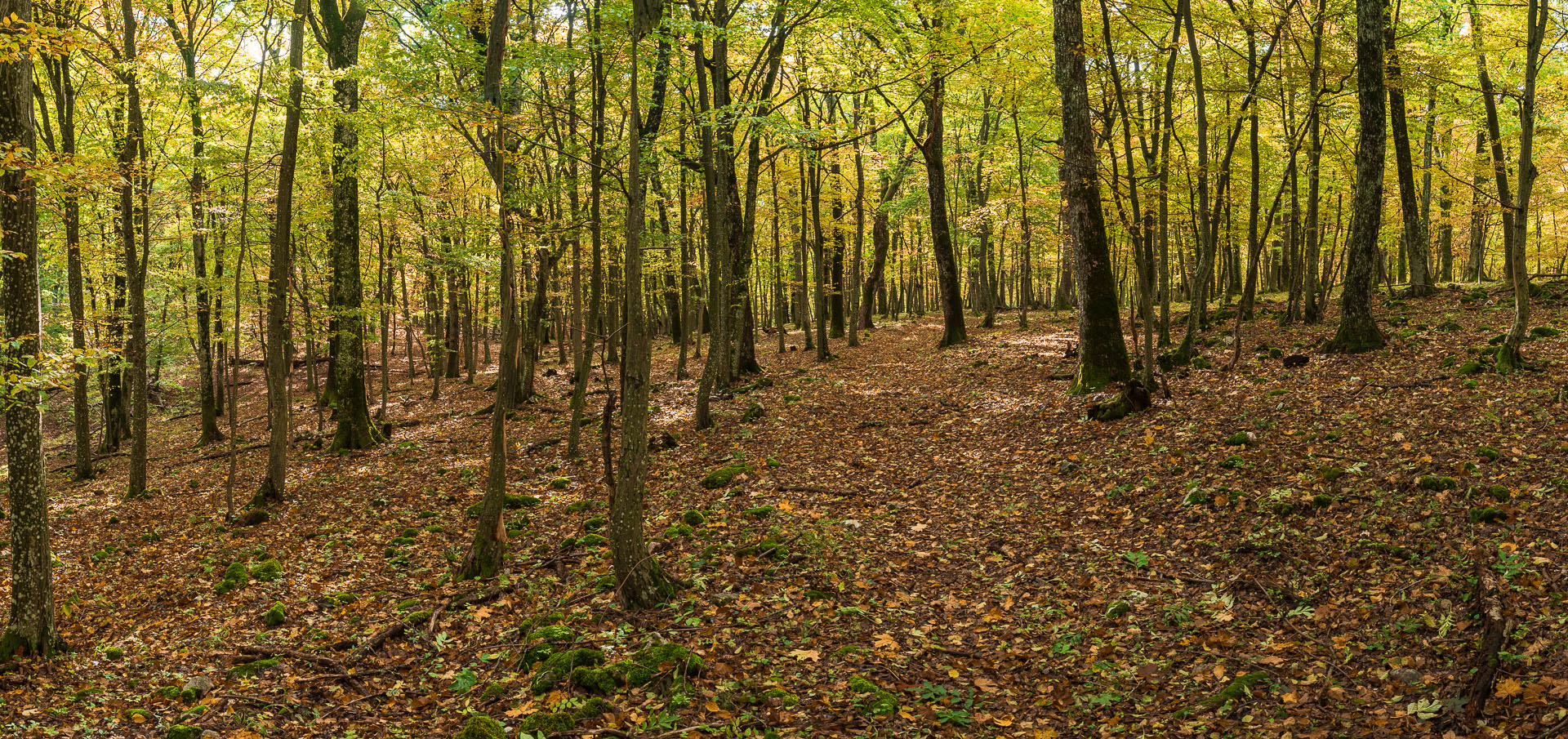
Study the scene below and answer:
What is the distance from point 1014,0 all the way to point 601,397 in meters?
12.5

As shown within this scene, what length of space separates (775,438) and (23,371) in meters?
9.00

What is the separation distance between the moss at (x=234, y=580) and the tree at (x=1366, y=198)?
14.6 meters

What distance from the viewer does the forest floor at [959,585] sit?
503 cm

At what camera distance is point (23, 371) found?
6.23 m

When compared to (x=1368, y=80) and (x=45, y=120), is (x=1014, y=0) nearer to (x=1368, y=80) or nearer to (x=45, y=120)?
(x=1368, y=80)

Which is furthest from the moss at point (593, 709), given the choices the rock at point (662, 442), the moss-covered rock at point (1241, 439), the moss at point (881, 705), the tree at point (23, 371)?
the moss-covered rock at point (1241, 439)

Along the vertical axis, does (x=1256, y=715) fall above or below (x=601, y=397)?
below

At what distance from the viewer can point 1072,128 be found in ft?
36.9

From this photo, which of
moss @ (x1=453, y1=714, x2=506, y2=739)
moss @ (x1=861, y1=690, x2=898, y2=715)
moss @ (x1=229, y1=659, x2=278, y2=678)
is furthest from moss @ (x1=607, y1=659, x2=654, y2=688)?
moss @ (x1=229, y1=659, x2=278, y2=678)

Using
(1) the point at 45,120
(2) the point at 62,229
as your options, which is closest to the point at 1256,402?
(1) the point at 45,120

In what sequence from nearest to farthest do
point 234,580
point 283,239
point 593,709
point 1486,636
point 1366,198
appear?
1. point 1486,636
2. point 593,709
3. point 234,580
4. point 283,239
5. point 1366,198

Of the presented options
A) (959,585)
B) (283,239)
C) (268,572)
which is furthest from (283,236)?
(959,585)

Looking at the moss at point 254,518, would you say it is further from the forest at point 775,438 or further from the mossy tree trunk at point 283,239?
the mossy tree trunk at point 283,239

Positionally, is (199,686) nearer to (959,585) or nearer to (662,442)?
(959,585)
